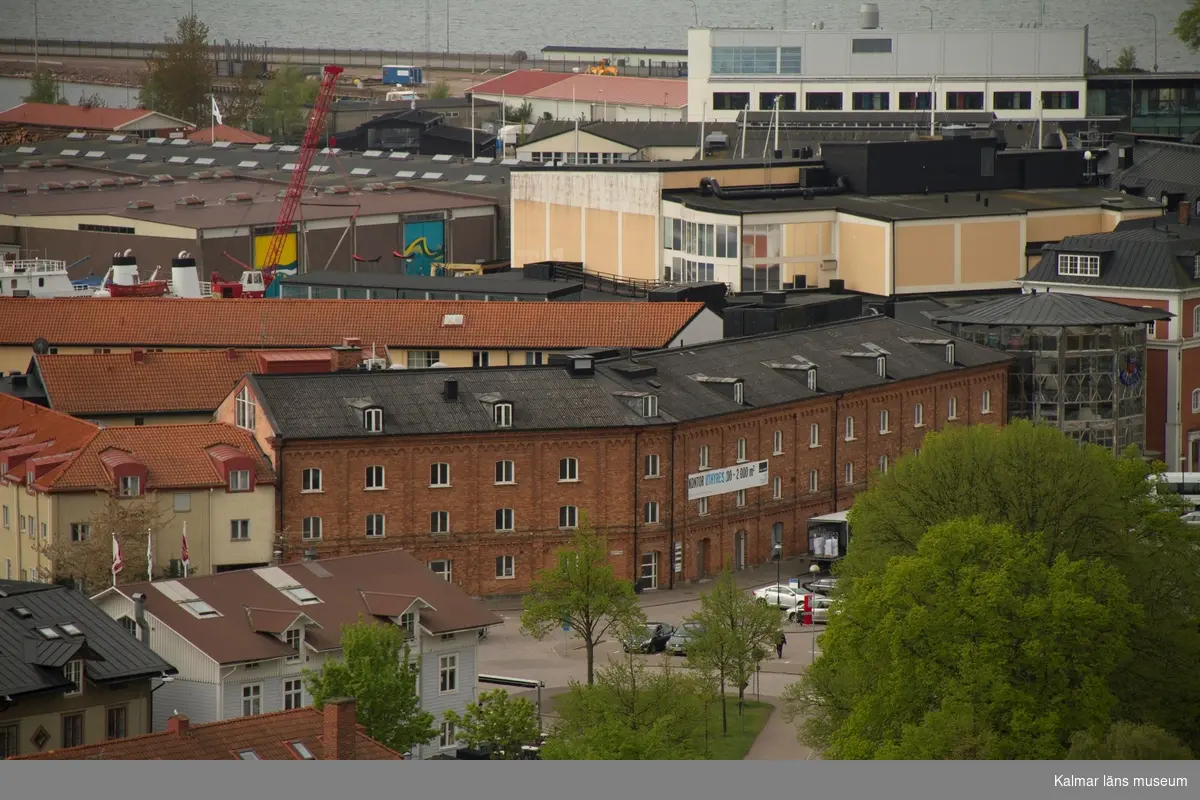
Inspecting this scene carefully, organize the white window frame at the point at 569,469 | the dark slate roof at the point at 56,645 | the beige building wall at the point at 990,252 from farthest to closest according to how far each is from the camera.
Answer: the beige building wall at the point at 990,252
the white window frame at the point at 569,469
the dark slate roof at the point at 56,645

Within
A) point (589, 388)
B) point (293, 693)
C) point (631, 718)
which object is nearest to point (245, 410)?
point (589, 388)

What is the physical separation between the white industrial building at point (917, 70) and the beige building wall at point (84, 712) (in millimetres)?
125425

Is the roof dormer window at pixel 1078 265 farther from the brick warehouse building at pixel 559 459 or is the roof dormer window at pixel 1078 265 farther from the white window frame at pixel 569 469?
the white window frame at pixel 569 469

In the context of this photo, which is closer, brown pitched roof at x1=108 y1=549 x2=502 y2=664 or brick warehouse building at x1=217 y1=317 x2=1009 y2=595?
brown pitched roof at x1=108 y1=549 x2=502 y2=664

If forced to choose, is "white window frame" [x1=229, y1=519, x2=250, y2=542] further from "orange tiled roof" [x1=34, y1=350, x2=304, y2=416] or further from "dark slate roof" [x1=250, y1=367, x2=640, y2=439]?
"orange tiled roof" [x1=34, y1=350, x2=304, y2=416]

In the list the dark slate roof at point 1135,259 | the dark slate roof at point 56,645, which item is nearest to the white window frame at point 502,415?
the dark slate roof at point 56,645

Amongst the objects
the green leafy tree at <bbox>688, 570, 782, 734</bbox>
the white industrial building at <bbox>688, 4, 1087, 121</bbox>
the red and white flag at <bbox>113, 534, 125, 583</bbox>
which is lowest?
the green leafy tree at <bbox>688, 570, 782, 734</bbox>

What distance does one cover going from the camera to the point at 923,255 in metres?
128

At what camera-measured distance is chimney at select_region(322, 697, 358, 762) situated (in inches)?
2351

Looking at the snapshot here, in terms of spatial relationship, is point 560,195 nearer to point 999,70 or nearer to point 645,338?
point 645,338

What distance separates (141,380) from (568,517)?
1740 cm

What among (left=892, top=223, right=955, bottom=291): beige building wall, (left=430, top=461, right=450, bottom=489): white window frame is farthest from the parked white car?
(left=892, top=223, right=955, bottom=291): beige building wall

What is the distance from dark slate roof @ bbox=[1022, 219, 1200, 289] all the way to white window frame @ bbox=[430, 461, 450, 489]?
3647 cm

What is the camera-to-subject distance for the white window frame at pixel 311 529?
284ft
